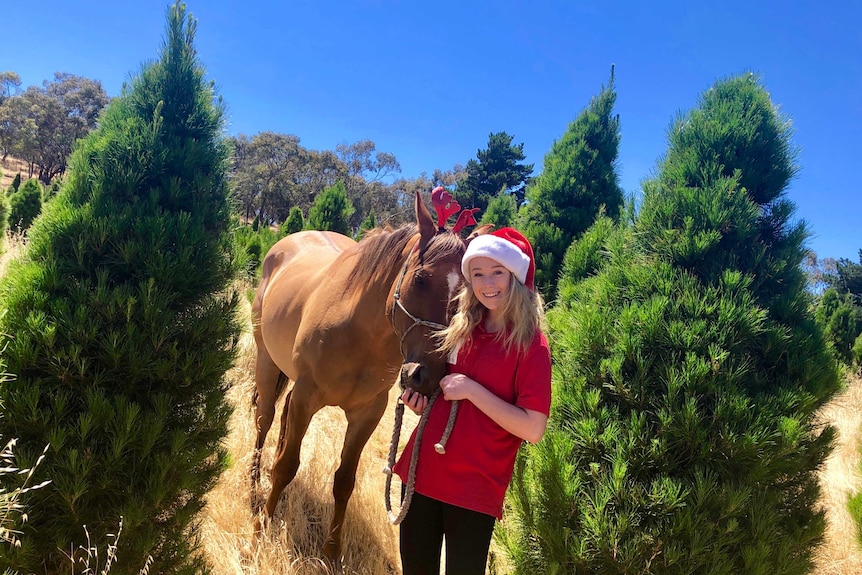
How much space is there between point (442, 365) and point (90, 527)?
1536 mm

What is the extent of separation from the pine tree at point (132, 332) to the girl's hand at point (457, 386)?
3.68 ft

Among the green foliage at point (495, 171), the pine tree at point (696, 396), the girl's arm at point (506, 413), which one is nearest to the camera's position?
the girl's arm at point (506, 413)

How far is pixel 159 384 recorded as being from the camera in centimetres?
204

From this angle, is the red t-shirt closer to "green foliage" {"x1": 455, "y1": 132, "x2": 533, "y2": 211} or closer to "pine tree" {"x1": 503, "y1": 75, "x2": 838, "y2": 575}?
"pine tree" {"x1": 503, "y1": 75, "x2": 838, "y2": 575}

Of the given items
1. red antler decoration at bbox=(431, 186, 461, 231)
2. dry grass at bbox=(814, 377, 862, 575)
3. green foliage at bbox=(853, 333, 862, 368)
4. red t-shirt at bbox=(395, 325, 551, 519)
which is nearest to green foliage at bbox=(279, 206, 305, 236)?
red antler decoration at bbox=(431, 186, 461, 231)

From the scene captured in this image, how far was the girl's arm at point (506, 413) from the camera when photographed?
1.57m

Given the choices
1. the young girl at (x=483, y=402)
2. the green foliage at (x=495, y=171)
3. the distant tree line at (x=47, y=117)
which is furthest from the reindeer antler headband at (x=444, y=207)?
the distant tree line at (x=47, y=117)

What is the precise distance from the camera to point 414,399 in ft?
5.75

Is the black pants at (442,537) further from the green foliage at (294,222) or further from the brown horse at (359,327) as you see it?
the green foliage at (294,222)

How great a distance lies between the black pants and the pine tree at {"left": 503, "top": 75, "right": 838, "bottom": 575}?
545 millimetres

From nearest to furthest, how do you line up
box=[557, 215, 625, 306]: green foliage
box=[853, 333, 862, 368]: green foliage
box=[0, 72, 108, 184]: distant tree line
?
box=[557, 215, 625, 306]: green foliage < box=[853, 333, 862, 368]: green foliage < box=[0, 72, 108, 184]: distant tree line

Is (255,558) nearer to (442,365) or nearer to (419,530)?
(419,530)

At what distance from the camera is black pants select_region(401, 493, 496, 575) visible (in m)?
1.66

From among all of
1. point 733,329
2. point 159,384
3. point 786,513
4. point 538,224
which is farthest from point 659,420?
point 538,224
